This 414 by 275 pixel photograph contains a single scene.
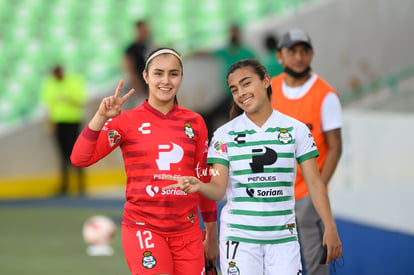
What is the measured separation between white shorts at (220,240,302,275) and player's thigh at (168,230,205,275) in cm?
29

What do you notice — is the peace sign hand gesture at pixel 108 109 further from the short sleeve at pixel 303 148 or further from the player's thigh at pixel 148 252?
the short sleeve at pixel 303 148

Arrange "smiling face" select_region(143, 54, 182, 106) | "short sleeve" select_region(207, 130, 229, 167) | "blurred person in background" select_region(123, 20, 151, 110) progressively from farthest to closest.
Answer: "blurred person in background" select_region(123, 20, 151, 110) → "smiling face" select_region(143, 54, 182, 106) → "short sleeve" select_region(207, 130, 229, 167)

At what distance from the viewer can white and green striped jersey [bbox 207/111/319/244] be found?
4.00 meters

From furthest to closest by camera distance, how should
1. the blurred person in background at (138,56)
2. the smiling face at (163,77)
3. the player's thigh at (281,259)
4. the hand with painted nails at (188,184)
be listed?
the blurred person in background at (138,56) < the smiling face at (163,77) < the player's thigh at (281,259) < the hand with painted nails at (188,184)

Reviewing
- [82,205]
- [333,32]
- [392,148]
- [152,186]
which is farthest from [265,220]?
[333,32]

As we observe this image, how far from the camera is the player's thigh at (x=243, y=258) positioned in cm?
396

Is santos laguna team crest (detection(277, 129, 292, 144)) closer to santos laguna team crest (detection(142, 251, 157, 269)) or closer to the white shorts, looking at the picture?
the white shorts

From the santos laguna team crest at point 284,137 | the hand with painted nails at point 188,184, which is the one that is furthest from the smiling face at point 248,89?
the hand with painted nails at point 188,184

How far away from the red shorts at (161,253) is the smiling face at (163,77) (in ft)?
2.23

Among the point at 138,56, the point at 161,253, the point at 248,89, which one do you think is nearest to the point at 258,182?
the point at 248,89

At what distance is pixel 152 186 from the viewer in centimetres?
421

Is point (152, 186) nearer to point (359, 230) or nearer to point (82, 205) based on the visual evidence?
point (359, 230)

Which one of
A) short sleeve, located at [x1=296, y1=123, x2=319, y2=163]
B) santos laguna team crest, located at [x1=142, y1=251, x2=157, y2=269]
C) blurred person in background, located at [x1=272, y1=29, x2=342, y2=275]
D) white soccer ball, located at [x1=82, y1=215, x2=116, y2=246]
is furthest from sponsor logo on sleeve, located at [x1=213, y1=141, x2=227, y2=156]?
white soccer ball, located at [x1=82, y1=215, x2=116, y2=246]

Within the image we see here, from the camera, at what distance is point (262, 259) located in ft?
13.1
